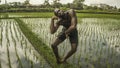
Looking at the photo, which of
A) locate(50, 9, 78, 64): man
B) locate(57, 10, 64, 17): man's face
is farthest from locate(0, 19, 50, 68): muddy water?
locate(57, 10, 64, 17): man's face

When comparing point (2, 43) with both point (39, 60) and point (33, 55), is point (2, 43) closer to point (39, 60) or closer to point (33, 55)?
point (33, 55)

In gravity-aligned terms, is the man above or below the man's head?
below

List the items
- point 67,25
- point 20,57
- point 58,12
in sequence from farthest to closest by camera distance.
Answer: point 20,57, point 67,25, point 58,12

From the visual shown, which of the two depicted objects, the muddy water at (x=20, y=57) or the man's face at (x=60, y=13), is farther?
the muddy water at (x=20, y=57)

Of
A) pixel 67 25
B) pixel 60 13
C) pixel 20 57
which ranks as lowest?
pixel 20 57

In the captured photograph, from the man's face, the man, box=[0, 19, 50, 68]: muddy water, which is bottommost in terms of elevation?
box=[0, 19, 50, 68]: muddy water

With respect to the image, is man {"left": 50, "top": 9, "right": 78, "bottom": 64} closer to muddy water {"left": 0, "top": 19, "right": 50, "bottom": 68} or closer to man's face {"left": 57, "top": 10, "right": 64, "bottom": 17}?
man's face {"left": 57, "top": 10, "right": 64, "bottom": 17}

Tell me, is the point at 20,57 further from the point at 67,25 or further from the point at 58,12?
the point at 58,12

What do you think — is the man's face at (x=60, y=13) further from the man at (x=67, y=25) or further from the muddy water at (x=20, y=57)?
the muddy water at (x=20, y=57)

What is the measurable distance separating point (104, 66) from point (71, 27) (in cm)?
105

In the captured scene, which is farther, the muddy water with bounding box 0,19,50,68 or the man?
the muddy water with bounding box 0,19,50,68

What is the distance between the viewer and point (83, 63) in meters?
5.37

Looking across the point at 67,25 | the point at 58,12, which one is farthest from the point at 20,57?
the point at 58,12

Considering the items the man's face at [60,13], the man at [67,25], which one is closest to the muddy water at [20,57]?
the man at [67,25]
